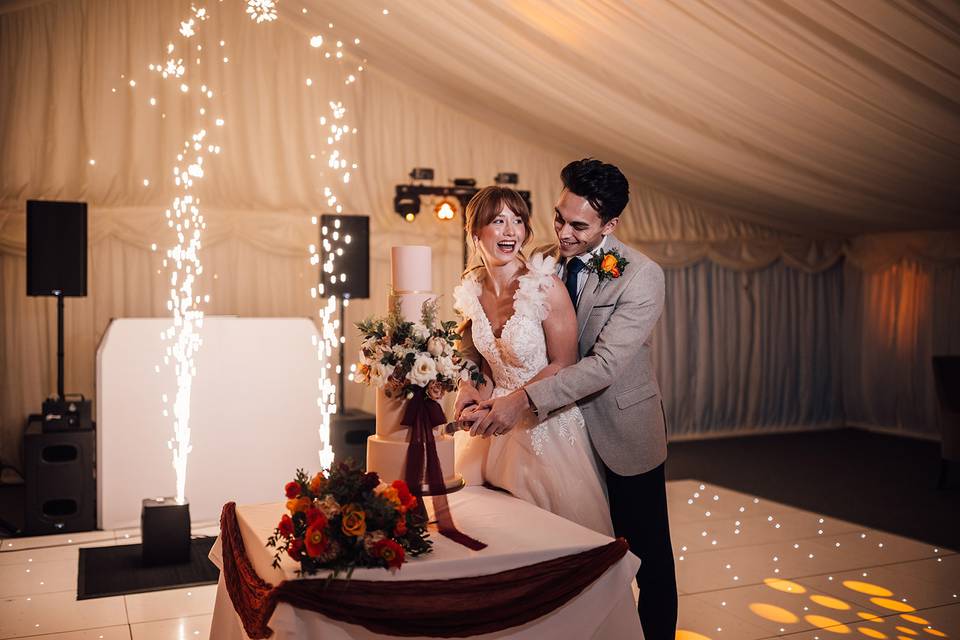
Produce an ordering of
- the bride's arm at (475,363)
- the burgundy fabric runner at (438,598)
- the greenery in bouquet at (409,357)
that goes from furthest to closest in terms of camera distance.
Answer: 1. the bride's arm at (475,363)
2. the greenery in bouquet at (409,357)
3. the burgundy fabric runner at (438,598)

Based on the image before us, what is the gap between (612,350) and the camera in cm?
257

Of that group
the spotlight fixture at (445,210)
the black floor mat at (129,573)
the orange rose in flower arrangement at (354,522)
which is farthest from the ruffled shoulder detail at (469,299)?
the spotlight fixture at (445,210)

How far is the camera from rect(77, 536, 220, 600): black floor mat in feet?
14.1

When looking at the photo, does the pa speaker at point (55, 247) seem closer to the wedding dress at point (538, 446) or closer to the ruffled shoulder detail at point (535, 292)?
the wedding dress at point (538, 446)

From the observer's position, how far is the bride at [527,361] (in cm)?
262

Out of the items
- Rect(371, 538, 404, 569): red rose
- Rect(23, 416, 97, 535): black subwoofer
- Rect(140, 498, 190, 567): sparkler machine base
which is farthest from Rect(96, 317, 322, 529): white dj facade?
Rect(371, 538, 404, 569): red rose

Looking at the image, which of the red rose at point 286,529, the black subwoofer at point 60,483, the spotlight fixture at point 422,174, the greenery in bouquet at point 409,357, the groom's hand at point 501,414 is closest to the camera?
the red rose at point 286,529

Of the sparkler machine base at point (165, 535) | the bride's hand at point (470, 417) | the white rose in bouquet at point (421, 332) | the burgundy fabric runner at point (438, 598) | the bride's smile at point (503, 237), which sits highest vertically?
the bride's smile at point (503, 237)

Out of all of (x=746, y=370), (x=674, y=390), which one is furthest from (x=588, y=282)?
(x=746, y=370)

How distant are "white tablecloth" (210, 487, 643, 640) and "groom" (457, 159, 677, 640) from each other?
35 centimetres

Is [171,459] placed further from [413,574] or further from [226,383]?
[413,574]

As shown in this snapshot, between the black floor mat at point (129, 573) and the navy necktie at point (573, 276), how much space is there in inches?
103

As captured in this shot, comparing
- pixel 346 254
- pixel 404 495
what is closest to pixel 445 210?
pixel 346 254

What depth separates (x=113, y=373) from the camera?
18.5 feet
